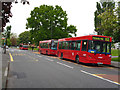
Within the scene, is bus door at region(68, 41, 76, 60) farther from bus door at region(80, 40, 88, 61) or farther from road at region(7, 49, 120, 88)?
road at region(7, 49, 120, 88)

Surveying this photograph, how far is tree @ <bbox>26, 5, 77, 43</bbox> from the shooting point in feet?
148

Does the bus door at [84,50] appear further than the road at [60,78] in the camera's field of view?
Yes

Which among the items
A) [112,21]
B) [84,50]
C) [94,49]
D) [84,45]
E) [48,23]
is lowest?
[84,50]

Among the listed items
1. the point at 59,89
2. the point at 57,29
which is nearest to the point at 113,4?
the point at 59,89

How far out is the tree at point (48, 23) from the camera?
4506cm

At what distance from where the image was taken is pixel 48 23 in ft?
150

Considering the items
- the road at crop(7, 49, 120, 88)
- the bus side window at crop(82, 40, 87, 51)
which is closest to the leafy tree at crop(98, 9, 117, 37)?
the bus side window at crop(82, 40, 87, 51)

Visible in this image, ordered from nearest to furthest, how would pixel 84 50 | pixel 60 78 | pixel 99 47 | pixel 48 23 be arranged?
pixel 60 78 → pixel 99 47 → pixel 84 50 → pixel 48 23

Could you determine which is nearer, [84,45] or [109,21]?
[84,45]

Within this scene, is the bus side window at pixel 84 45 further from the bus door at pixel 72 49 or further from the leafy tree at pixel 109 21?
the leafy tree at pixel 109 21

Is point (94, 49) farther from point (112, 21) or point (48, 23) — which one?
point (48, 23)

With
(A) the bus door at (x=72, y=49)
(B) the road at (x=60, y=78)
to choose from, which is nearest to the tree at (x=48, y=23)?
(A) the bus door at (x=72, y=49)

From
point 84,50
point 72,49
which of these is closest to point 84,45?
point 84,50

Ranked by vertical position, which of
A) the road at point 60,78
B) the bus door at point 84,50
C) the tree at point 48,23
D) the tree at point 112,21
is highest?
the tree at point 48,23
